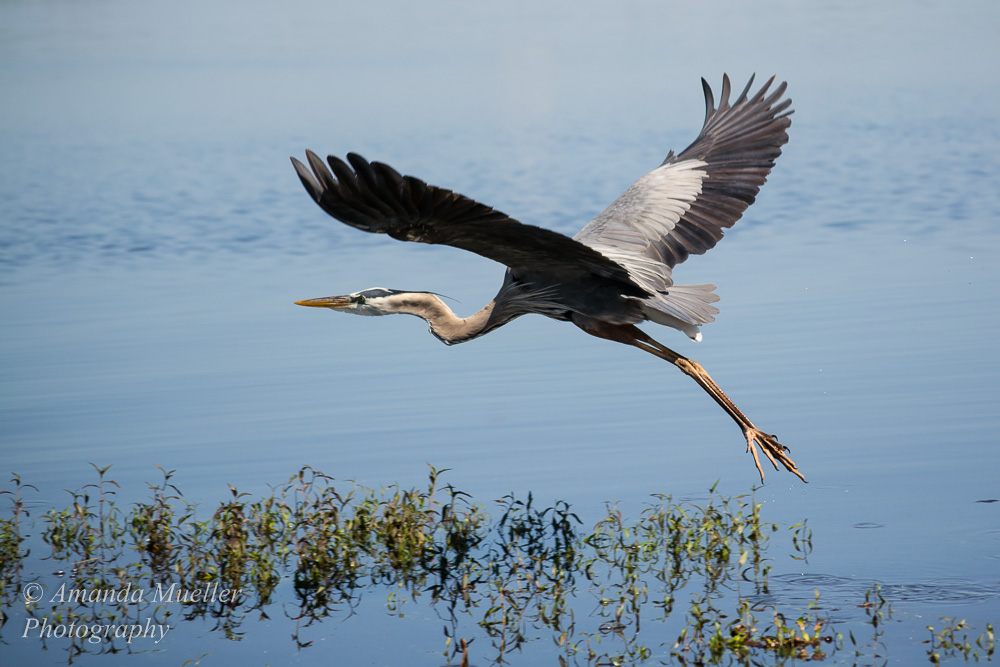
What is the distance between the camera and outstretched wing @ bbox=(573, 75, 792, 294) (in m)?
6.96

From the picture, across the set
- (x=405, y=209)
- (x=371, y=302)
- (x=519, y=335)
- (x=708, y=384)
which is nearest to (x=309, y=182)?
(x=405, y=209)

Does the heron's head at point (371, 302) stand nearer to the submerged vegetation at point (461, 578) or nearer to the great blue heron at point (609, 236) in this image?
the great blue heron at point (609, 236)

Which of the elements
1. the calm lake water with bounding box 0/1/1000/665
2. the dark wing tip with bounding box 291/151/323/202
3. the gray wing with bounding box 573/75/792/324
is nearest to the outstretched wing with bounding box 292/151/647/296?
the dark wing tip with bounding box 291/151/323/202

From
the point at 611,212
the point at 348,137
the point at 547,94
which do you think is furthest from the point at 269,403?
the point at 547,94

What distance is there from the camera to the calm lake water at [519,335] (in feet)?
20.7

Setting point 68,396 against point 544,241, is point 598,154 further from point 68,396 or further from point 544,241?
point 544,241

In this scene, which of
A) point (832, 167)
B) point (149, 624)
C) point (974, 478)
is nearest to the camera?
point (149, 624)

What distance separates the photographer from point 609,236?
6.91m

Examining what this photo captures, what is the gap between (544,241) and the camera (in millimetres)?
5527

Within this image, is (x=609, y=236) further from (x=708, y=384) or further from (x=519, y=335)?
(x=519, y=335)

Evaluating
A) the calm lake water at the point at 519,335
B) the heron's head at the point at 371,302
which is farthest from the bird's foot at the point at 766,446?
the heron's head at the point at 371,302

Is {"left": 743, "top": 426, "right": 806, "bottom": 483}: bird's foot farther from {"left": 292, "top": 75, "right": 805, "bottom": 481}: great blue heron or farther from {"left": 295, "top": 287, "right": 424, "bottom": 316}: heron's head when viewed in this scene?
{"left": 295, "top": 287, "right": 424, "bottom": 316}: heron's head

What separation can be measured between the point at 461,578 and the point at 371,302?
1.72m

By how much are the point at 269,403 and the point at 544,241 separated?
3.56 m
